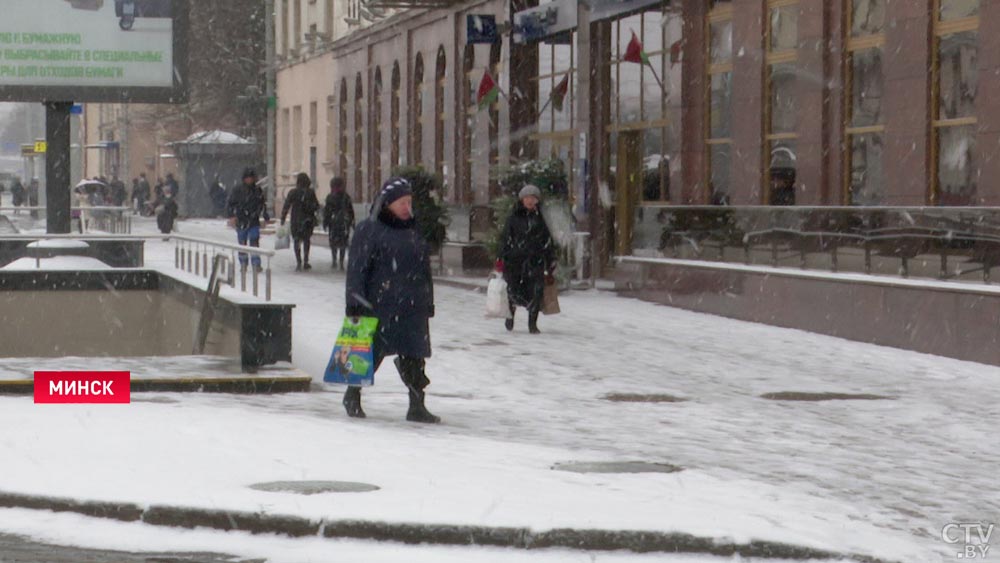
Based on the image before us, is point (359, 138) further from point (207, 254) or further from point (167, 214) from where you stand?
point (207, 254)

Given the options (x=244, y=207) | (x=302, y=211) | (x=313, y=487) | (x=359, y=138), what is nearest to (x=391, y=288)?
(x=313, y=487)

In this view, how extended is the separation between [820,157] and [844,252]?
122 inches

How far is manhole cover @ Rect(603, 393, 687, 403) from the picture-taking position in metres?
14.9

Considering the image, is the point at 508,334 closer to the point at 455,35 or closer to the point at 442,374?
the point at 442,374

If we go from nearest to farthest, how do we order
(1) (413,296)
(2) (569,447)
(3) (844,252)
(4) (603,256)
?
(2) (569,447) < (1) (413,296) < (3) (844,252) < (4) (603,256)

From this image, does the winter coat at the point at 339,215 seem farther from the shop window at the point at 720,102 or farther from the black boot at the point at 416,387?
the black boot at the point at 416,387

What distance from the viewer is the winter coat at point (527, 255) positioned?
21.2 metres

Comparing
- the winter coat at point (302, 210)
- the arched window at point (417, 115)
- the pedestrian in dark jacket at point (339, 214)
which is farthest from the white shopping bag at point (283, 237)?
the arched window at point (417, 115)

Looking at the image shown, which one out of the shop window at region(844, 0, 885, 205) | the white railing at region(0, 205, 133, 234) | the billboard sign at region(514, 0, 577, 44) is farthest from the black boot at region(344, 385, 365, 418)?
the white railing at region(0, 205, 133, 234)

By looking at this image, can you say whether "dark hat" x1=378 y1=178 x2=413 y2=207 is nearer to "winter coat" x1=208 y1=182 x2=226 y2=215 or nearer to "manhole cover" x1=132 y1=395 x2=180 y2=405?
"manhole cover" x1=132 y1=395 x2=180 y2=405

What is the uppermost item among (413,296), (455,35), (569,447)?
(455,35)

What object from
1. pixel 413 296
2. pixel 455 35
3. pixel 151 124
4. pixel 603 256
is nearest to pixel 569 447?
pixel 413 296

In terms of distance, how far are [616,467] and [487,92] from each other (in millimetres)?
26383

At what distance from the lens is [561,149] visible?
114ft
